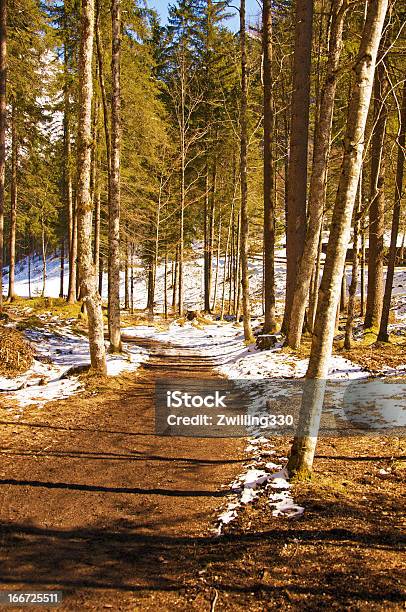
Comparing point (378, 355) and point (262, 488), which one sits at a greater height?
point (378, 355)

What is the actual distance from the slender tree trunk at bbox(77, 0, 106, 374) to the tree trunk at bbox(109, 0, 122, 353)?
7.60 ft

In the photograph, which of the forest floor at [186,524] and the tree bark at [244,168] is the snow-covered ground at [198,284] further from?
the forest floor at [186,524]

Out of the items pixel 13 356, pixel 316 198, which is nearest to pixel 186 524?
pixel 13 356

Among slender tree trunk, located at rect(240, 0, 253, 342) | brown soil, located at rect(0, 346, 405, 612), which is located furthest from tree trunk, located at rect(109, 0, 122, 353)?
brown soil, located at rect(0, 346, 405, 612)

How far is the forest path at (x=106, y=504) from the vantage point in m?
2.84

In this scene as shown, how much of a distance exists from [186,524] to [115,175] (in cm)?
944

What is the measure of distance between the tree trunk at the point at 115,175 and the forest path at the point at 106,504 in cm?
451

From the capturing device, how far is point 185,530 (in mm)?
3520

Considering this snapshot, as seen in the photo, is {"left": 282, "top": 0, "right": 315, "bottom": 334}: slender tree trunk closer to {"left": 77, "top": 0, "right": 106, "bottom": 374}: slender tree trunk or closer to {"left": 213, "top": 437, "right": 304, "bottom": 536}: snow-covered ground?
{"left": 77, "top": 0, "right": 106, "bottom": 374}: slender tree trunk

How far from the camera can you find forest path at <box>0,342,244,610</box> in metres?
2.84

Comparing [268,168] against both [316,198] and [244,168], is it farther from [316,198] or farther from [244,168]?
[316,198]

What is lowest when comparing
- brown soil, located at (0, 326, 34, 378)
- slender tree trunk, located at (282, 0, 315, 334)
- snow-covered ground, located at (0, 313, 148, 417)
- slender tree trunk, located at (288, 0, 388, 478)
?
snow-covered ground, located at (0, 313, 148, 417)

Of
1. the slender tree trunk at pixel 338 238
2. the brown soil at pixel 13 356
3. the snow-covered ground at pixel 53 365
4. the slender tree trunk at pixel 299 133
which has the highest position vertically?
the slender tree trunk at pixel 299 133

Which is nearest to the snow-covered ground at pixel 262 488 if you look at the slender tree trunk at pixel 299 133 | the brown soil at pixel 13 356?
the brown soil at pixel 13 356
